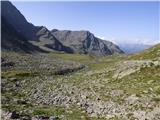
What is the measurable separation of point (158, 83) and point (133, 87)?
397 centimetres

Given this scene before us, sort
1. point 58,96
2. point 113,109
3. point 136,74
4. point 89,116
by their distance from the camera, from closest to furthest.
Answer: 1. point 89,116
2. point 113,109
3. point 58,96
4. point 136,74

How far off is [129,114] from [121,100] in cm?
830

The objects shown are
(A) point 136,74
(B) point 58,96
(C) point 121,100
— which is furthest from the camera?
(A) point 136,74

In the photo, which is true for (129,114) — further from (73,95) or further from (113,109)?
(73,95)

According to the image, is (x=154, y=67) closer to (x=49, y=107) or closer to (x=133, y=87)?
(x=133, y=87)

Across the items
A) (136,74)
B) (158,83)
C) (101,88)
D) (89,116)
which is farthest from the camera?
(136,74)

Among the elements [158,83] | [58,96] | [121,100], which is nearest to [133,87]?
[158,83]

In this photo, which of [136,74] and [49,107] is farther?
[136,74]

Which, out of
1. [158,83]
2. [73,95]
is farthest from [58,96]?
[158,83]

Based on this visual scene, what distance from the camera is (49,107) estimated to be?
140 ft

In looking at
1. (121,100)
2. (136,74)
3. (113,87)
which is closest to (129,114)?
(121,100)

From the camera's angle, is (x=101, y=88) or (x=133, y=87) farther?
(x=101, y=88)

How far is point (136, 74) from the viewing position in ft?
217

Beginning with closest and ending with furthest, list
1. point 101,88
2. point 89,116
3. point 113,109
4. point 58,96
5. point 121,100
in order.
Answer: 1. point 89,116
2. point 113,109
3. point 121,100
4. point 58,96
5. point 101,88
